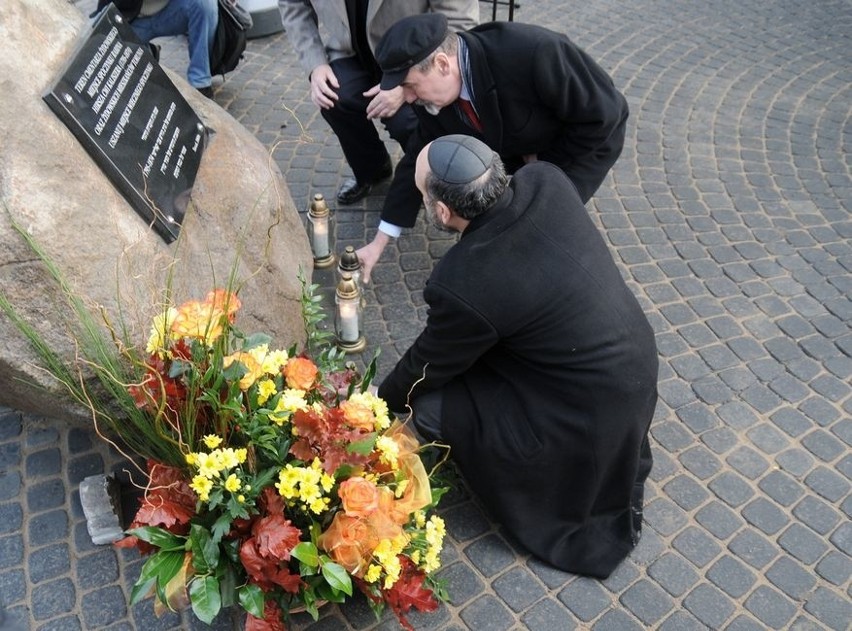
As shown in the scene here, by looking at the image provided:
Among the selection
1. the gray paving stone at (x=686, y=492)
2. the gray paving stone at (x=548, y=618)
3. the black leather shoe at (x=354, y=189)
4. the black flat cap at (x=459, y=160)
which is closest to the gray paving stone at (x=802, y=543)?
the gray paving stone at (x=686, y=492)

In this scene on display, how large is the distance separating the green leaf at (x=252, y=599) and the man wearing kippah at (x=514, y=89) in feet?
5.86

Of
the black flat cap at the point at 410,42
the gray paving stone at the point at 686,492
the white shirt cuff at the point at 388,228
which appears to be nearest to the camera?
the gray paving stone at the point at 686,492

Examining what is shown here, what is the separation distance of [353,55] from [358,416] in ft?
8.69

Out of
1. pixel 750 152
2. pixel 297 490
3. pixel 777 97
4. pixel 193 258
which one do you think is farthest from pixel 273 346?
Result: pixel 777 97

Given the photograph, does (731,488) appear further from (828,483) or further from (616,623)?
(616,623)

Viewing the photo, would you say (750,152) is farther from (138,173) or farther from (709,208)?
(138,173)

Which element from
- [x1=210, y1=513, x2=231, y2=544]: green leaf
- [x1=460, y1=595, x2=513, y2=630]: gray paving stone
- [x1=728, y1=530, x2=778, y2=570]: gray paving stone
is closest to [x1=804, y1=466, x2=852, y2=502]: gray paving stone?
[x1=728, y1=530, x2=778, y2=570]: gray paving stone

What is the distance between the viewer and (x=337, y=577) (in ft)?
7.16

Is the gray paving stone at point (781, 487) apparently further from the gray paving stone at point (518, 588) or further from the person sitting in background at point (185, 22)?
the person sitting in background at point (185, 22)

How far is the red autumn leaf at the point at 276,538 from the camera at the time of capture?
7.13 ft

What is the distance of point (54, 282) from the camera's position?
2.55 metres

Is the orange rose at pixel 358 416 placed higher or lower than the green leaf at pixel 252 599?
higher

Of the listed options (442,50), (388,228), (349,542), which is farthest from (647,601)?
(442,50)

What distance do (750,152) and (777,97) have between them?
3.16 ft
